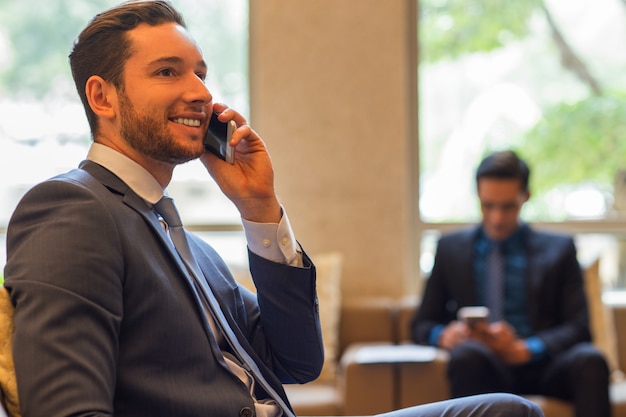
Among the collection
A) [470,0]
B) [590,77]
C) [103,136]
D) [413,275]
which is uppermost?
[470,0]

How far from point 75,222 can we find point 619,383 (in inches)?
136

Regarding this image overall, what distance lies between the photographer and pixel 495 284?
14.0 feet

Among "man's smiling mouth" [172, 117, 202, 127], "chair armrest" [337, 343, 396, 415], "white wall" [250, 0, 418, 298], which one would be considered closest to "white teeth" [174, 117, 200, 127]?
"man's smiling mouth" [172, 117, 202, 127]

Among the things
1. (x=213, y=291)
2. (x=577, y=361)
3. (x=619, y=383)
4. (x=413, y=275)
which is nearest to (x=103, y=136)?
(x=213, y=291)

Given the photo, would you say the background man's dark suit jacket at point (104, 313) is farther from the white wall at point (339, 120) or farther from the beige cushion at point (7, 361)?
the white wall at point (339, 120)

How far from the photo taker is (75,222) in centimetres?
166

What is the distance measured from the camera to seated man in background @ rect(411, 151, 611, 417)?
3.77 metres

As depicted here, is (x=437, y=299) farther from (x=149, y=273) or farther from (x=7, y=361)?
(x=7, y=361)

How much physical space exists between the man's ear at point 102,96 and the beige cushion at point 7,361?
1.52ft

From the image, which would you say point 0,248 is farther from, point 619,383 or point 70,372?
point 70,372

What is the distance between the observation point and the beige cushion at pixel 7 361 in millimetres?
1641

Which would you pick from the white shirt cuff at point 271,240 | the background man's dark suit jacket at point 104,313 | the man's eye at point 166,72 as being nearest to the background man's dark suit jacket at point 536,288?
the white shirt cuff at point 271,240

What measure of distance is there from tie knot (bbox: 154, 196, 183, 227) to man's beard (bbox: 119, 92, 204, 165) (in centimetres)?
10

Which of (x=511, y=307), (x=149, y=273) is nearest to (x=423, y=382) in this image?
(x=511, y=307)
